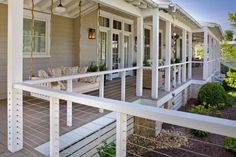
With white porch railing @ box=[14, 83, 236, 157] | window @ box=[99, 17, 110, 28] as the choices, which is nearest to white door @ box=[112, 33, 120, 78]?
window @ box=[99, 17, 110, 28]

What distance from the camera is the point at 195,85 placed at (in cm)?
1381

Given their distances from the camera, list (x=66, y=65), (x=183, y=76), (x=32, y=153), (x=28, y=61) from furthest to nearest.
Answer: (x=183, y=76) < (x=66, y=65) < (x=28, y=61) < (x=32, y=153)

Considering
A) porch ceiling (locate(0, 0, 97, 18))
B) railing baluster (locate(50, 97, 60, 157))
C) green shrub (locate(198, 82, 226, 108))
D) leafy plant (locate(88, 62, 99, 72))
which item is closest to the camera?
railing baluster (locate(50, 97, 60, 157))

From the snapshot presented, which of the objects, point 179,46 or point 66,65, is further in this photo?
point 179,46

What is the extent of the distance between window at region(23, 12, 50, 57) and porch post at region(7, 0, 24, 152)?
4.16m

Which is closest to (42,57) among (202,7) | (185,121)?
(185,121)

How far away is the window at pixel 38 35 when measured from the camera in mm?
7509

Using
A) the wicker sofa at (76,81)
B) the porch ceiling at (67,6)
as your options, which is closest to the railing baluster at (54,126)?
the wicker sofa at (76,81)

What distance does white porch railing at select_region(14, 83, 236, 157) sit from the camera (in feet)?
5.22

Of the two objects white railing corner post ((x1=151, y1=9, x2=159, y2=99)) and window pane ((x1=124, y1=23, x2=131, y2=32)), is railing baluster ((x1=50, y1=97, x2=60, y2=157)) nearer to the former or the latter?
white railing corner post ((x1=151, y1=9, x2=159, y2=99))

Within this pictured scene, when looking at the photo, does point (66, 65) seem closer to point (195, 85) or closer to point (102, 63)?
point (102, 63)

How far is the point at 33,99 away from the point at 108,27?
17.1 ft

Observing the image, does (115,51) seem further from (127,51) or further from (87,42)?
(87,42)

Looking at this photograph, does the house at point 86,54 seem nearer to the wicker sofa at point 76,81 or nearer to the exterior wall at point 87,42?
the exterior wall at point 87,42
